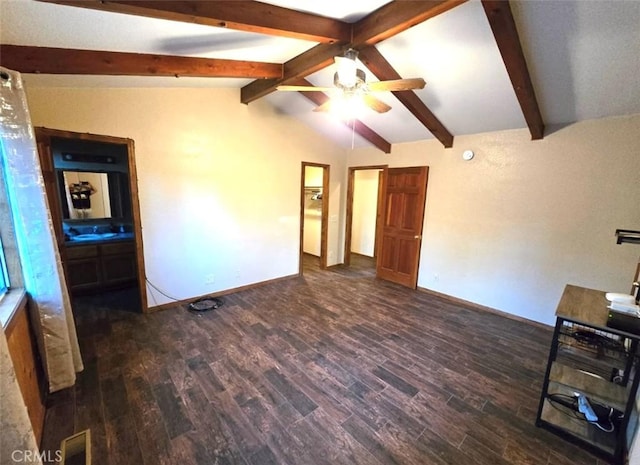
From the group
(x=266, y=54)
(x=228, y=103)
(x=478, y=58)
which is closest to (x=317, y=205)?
(x=228, y=103)

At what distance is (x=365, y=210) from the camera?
22.0ft

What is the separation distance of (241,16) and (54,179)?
7.68ft

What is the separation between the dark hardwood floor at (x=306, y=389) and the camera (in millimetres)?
1669

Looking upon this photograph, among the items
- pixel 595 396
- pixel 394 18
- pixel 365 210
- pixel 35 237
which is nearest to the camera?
pixel 595 396

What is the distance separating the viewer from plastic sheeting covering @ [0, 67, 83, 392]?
166 centimetres

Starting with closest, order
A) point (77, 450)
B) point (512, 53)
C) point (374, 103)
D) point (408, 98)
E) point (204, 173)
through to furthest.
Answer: point (77, 450) < point (512, 53) < point (374, 103) < point (408, 98) < point (204, 173)

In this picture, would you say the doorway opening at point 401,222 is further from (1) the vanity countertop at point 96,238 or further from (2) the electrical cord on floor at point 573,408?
(1) the vanity countertop at point 96,238

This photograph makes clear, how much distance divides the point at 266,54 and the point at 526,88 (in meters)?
2.49

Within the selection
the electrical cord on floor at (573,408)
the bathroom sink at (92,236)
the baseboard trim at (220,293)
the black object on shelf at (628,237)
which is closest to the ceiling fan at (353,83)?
the black object on shelf at (628,237)

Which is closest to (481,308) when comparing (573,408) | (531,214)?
(531,214)

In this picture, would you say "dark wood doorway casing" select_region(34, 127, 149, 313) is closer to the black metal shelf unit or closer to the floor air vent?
the floor air vent

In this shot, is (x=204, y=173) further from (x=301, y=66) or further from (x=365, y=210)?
(x=365, y=210)

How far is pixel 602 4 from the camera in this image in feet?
5.59

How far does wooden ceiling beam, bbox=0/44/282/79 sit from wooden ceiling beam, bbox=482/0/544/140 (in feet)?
6.92
